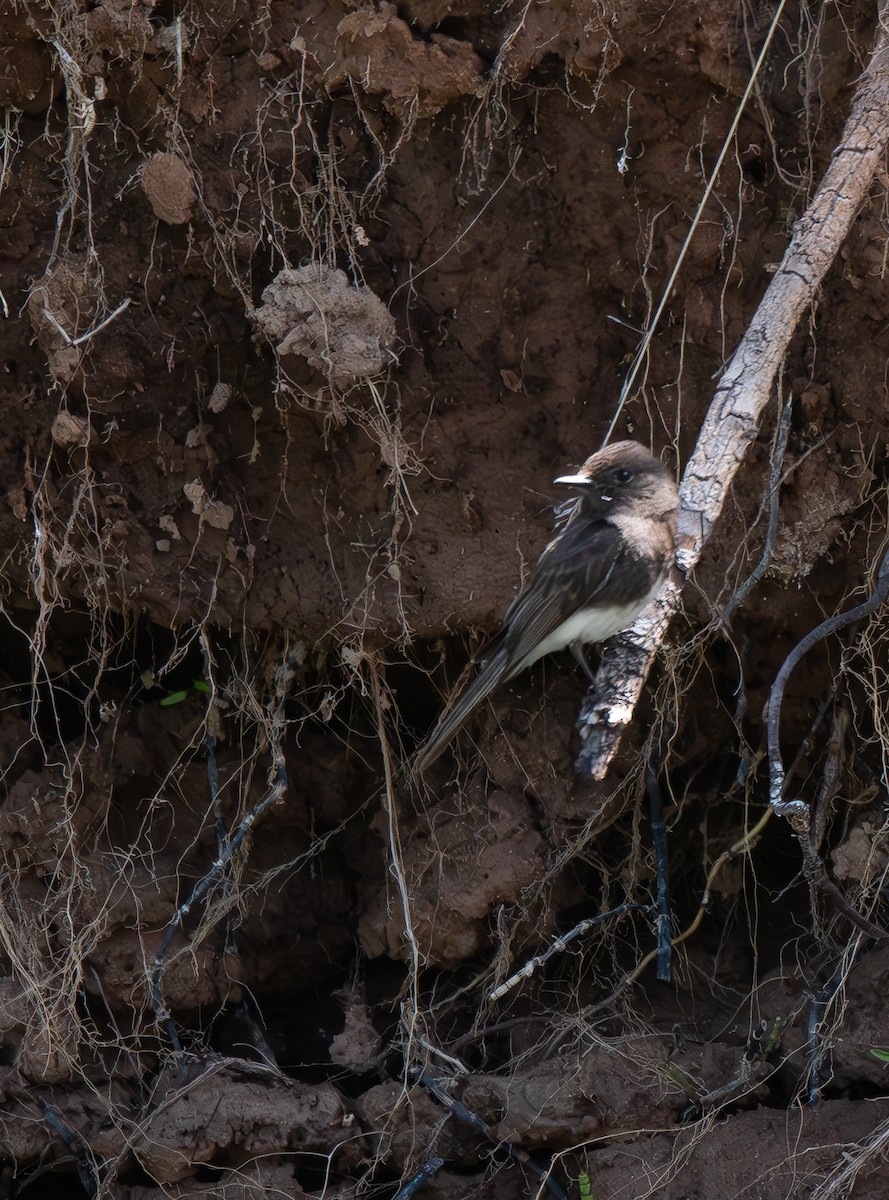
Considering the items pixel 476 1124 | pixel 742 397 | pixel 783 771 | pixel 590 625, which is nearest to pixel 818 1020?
pixel 783 771

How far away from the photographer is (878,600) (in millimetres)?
3775

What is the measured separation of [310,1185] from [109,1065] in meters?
0.85

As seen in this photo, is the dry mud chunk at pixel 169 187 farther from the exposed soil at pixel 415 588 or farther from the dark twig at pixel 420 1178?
the dark twig at pixel 420 1178

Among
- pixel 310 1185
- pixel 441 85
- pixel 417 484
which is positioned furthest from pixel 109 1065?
pixel 441 85

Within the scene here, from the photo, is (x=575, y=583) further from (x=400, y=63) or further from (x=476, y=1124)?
(x=476, y=1124)

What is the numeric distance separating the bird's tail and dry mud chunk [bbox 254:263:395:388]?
105cm

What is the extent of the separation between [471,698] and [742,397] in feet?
4.62

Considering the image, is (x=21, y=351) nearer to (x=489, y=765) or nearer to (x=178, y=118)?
(x=178, y=118)

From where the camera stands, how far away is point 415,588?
14.8 feet

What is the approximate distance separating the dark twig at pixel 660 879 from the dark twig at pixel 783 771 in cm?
53

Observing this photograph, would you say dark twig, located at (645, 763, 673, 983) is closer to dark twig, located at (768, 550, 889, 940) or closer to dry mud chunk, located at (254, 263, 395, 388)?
Result: dark twig, located at (768, 550, 889, 940)

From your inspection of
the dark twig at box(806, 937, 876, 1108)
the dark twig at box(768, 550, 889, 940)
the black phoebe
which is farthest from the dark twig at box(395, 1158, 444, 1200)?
the dark twig at box(768, 550, 889, 940)

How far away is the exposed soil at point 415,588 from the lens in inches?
165

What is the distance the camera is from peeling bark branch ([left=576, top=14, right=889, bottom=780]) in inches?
125
